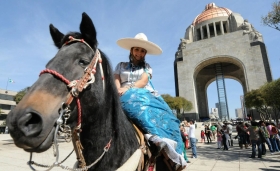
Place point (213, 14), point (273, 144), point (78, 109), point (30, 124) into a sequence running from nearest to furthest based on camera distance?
point (30, 124) < point (78, 109) < point (273, 144) < point (213, 14)

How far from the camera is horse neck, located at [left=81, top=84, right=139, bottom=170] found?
1657 millimetres

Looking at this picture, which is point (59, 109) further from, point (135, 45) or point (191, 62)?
point (191, 62)

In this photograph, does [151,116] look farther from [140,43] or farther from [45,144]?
[45,144]

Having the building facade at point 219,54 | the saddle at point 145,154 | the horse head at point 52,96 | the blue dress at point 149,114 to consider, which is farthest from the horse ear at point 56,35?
the building facade at point 219,54

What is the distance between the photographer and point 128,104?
2375 mm

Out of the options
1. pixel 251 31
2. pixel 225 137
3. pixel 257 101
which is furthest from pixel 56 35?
pixel 251 31

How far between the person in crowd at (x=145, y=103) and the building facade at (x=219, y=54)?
115 feet

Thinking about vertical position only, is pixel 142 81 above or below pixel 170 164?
above

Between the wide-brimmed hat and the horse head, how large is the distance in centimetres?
122

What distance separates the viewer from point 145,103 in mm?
2375

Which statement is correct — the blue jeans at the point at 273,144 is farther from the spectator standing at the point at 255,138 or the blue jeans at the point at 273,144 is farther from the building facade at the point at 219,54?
the building facade at the point at 219,54

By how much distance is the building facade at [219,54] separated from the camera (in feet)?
111

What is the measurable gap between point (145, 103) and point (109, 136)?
0.75m

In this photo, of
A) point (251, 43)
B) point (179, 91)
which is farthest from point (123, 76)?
point (251, 43)
